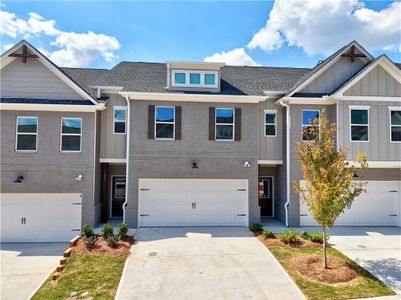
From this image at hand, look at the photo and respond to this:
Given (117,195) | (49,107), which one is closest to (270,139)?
(117,195)

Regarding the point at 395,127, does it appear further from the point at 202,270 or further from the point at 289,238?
the point at 202,270

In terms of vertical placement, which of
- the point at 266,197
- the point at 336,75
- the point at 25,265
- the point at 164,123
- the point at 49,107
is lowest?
the point at 25,265

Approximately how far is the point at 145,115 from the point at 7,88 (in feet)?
21.6

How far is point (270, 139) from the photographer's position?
1388 cm

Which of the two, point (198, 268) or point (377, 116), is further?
point (377, 116)

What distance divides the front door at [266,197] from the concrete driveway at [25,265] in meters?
10.2

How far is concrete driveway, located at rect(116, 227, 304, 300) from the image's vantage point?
7.10 meters

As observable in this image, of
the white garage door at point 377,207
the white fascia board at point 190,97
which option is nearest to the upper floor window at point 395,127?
the white garage door at point 377,207

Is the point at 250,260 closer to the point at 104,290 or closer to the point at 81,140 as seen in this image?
the point at 104,290

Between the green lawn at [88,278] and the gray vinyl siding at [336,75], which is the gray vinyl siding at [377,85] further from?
the green lawn at [88,278]

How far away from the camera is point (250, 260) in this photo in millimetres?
8969

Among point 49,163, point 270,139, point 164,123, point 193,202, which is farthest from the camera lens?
point 270,139

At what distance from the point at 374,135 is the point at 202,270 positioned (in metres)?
10.4

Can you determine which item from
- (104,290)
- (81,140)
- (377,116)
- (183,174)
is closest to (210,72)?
(183,174)
